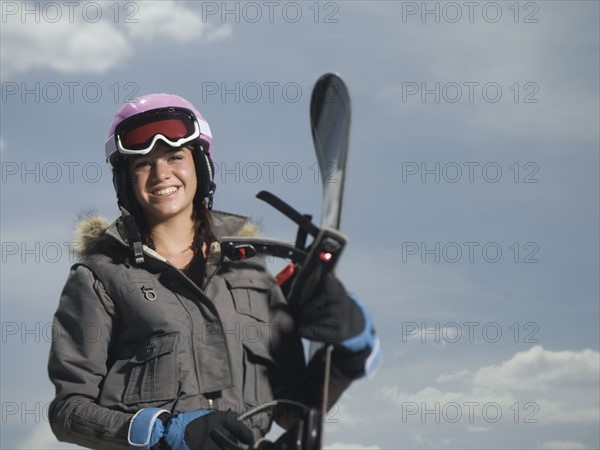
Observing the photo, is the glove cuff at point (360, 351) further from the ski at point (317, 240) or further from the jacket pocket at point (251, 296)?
the jacket pocket at point (251, 296)

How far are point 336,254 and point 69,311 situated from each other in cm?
138

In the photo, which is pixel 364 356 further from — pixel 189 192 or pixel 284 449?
pixel 189 192

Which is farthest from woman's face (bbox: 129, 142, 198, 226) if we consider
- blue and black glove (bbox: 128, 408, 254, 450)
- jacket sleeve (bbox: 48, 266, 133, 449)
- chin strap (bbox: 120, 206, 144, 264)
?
blue and black glove (bbox: 128, 408, 254, 450)

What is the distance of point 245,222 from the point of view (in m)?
4.88

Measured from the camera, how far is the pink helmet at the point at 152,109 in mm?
4848

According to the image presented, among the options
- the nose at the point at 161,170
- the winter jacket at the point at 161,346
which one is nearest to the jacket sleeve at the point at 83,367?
the winter jacket at the point at 161,346

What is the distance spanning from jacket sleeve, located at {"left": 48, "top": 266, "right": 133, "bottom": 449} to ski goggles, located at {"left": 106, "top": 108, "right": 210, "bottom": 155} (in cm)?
65

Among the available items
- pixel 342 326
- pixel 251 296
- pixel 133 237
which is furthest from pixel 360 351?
pixel 133 237

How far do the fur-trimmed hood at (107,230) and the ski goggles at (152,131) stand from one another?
1.19 ft

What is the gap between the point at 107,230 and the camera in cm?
469

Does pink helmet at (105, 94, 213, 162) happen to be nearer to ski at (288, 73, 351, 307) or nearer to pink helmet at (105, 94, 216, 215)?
pink helmet at (105, 94, 216, 215)

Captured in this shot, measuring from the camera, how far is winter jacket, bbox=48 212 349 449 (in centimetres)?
434

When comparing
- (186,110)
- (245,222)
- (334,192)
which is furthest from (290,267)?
(186,110)

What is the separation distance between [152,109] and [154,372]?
1331mm
